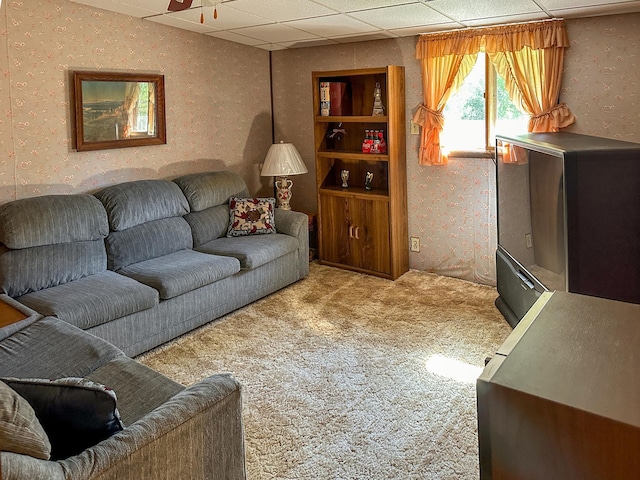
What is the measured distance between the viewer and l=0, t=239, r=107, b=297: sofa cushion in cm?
324

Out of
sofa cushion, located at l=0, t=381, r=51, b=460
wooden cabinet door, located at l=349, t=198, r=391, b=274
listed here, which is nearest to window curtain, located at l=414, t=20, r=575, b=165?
wooden cabinet door, located at l=349, t=198, r=391, b=274

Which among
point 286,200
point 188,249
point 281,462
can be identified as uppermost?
point 286,200

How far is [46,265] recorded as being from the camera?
3383 mm

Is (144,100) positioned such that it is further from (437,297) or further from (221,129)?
(437,297)

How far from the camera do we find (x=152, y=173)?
4.52 metres

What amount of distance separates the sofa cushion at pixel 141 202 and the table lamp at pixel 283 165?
0.93 metres

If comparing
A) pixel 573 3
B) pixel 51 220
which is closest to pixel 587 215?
pixel 573 3

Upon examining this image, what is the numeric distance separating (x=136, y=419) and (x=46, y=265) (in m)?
1.76

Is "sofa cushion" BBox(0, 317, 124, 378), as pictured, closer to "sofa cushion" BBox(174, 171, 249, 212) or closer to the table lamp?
"sofa cushion" BBox(174, 171, 249, 212)

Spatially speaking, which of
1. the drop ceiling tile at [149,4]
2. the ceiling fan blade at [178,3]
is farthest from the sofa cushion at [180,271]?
the drop ceiling tile at [149,4]

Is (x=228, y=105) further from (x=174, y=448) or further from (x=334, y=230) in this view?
(x=174, y=448)

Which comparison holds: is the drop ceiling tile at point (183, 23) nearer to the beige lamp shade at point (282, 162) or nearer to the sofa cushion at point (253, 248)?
the beige lamp shade at point (282, 162)

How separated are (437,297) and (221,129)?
2461 millimetres

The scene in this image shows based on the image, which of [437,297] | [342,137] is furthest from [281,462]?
[342,137]
